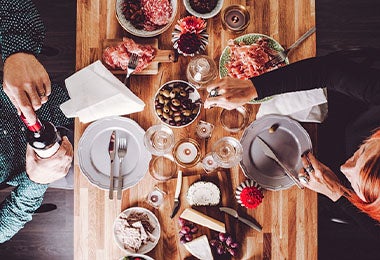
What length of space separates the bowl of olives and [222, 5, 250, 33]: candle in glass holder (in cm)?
29

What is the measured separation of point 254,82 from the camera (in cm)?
155

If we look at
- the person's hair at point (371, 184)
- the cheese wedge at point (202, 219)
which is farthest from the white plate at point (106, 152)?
the person's hair at point (371, 184)

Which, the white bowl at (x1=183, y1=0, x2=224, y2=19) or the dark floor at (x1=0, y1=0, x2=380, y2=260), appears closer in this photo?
the white bowl at (x1=183, y1=0, x2=224, y2=19)

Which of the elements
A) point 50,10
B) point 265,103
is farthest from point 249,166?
point 50,10

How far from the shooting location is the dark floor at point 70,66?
255cm

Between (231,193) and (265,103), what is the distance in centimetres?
38

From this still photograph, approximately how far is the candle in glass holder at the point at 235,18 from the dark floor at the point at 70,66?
1.08 metres

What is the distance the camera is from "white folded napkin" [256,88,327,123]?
5.32 feet

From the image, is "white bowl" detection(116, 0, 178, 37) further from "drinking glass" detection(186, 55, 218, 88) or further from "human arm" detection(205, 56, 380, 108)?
"human arm" detection(205, 56, 380, 108)

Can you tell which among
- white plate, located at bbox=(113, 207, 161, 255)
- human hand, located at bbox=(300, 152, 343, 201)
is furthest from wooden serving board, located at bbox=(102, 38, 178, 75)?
human hand, located at bbox=(300, 152, 343, 201)

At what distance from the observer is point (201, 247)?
158 cm

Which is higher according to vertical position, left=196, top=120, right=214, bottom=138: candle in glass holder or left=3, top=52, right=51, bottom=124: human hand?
left=3, top=52, right=51, bottom=124: human hand

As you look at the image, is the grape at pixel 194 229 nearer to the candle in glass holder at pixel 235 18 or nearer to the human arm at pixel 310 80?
the human arm at pixel 310 80

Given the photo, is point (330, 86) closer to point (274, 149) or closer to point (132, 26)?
point (274, 149)
